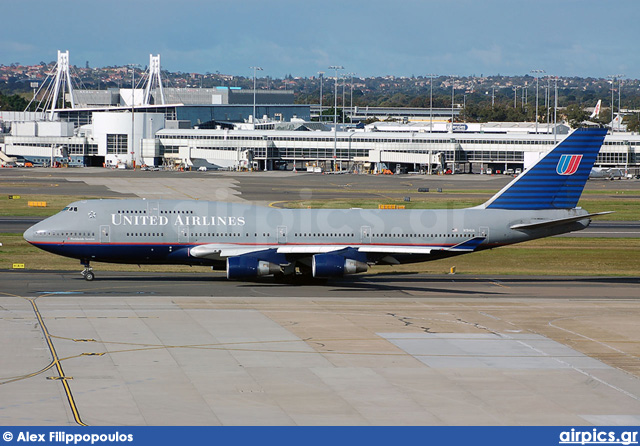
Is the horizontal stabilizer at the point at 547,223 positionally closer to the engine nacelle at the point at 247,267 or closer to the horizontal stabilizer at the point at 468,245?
the horizontal stabilizer at the point at 468,245

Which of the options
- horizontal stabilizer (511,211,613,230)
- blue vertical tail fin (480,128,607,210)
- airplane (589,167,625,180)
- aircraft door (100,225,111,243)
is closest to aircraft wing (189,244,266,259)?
aircraft door (100,225,111,243)

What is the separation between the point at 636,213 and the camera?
101 metres

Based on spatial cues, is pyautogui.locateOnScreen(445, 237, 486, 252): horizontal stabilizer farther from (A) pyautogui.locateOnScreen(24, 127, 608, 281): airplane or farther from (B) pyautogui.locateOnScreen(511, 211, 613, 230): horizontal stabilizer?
(B) pyautogui.locateOnScreen(511, 211, 613, 230): horizontal stabilizer

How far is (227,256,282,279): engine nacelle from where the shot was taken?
48656mm

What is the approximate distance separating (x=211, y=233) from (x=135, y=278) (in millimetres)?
5997

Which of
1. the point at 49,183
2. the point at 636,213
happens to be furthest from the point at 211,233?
the point at 49,183

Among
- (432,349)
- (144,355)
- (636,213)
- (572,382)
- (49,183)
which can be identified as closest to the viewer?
(572,382)

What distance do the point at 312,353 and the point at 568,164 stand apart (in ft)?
88.4

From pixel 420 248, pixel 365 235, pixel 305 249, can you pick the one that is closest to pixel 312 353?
pixel 305 249

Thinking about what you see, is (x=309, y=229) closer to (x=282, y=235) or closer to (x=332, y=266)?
(x=282, y=235)

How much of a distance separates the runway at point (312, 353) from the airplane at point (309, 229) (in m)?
1.73

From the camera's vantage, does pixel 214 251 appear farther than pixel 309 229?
No

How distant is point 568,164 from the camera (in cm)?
5353

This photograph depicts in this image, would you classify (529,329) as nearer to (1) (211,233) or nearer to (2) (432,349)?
(2) (432,349)
